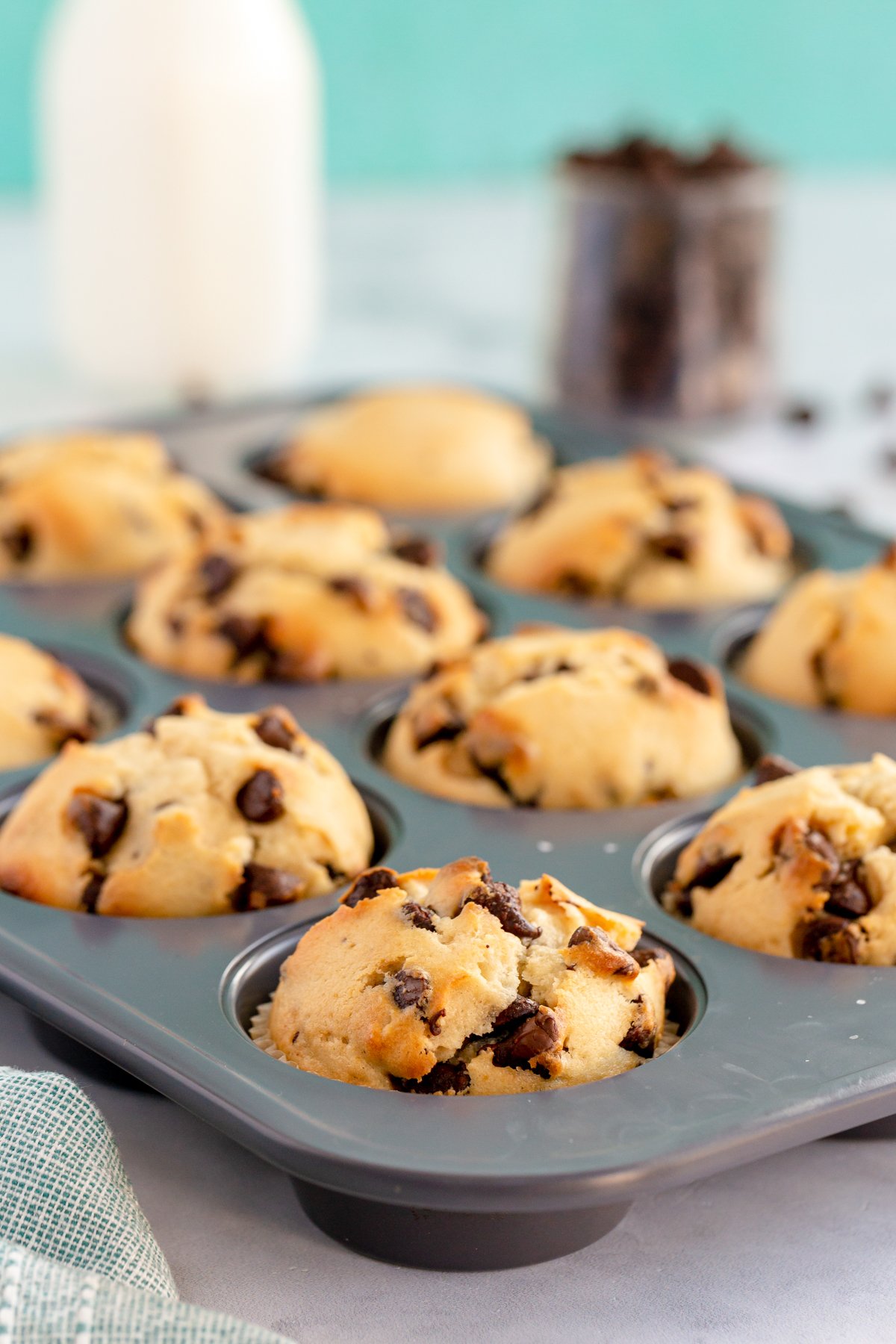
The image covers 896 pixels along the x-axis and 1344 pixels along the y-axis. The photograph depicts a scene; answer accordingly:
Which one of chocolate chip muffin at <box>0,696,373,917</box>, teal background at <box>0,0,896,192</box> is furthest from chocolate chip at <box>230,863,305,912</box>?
teal background at <box>0,0,896,192</box>

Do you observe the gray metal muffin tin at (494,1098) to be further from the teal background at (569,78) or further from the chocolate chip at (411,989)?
the teal background at (569,78)

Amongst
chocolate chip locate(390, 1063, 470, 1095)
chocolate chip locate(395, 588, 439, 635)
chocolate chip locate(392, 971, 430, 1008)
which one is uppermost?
chocolate chip locate(392, 971, 430, 1008)

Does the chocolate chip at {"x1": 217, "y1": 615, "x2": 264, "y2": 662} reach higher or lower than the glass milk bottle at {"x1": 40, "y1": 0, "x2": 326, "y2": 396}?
lower

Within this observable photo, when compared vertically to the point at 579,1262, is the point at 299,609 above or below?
above

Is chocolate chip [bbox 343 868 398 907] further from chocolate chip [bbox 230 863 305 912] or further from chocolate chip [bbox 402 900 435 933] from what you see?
chocolate chip [bbox 230 863 305 912]

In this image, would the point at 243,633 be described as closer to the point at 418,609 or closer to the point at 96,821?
the point at 418,609

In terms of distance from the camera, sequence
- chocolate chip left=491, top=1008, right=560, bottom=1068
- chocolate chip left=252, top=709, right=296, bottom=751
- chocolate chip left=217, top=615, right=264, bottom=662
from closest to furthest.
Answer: chocolate chip left=491, top=1008, right=560, bottom=1068 < chocolate chip left=252, top=709, right=296, bottom=751 < chocolate chip left=217, top=615, right=264, bottom=662

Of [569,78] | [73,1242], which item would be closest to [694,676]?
[73,1242]
